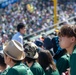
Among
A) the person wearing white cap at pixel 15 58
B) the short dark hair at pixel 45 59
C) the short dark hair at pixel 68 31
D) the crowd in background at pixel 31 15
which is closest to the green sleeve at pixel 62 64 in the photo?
the short dark hair at pixel 45 59

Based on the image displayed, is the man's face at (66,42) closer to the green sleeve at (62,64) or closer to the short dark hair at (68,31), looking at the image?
the short dark hair at (68,31)

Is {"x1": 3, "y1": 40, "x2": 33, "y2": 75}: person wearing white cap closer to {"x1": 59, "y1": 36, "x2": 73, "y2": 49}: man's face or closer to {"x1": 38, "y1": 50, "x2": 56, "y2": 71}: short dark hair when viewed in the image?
{"x1": 59, "y1": 36, "x2": 73, "y2": 49}: man's face

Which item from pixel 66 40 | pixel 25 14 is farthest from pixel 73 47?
pixel 25 14

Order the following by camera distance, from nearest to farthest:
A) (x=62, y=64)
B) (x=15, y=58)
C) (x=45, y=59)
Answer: (x=15, y=58)
(x=45, y=59)
(x=62, y=64)

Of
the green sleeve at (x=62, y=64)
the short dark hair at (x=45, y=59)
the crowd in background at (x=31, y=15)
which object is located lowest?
the crowd in background at (x=31, y=15)

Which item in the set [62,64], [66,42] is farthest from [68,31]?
[62,64]

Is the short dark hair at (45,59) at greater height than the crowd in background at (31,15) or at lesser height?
greater

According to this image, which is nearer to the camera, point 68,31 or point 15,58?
A: point 68,31

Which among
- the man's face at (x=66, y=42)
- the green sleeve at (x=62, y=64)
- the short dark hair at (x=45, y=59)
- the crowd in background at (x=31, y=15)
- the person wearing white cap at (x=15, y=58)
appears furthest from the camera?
the crowd in background at (x=31, y=15)

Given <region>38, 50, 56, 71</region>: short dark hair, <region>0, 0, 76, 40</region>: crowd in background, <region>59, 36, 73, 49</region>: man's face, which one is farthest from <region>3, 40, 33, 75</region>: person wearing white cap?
<region>0, 0, 76, 40</region>: crowd in background

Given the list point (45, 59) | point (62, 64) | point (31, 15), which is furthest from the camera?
point (31, 15)

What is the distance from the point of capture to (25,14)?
75.2 ft

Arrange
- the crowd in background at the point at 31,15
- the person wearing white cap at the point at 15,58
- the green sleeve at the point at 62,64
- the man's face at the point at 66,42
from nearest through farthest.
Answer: the man's face at the point at 66,42 → the person wearing white cap at the point at 15,58 → the green sleeve at the point at 62,64 → the crowd in background at the point at 31,15

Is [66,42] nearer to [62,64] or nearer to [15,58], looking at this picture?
[15,58]
